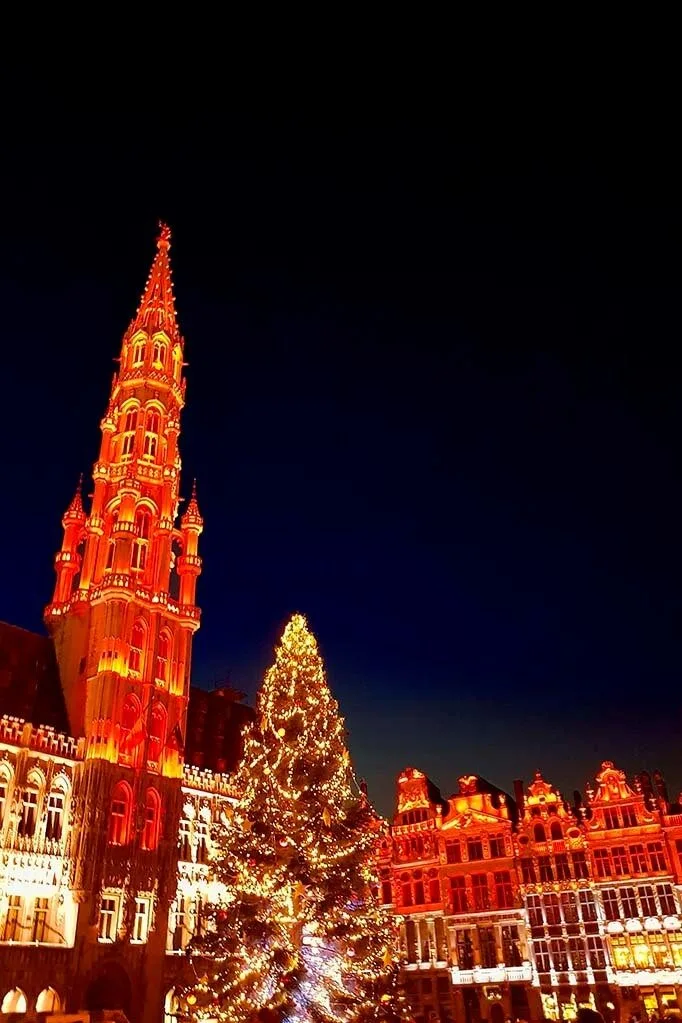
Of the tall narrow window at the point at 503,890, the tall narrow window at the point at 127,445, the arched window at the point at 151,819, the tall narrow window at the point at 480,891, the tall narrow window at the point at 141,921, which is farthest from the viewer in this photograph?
the tall narrow window at the point at 480,891

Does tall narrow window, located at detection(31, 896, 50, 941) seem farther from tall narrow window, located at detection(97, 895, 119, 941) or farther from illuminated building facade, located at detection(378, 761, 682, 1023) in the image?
illuminated building facade, located at detection(378, 761, 682, 1023)

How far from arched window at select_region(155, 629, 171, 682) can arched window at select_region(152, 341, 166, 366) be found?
1721 centimetres

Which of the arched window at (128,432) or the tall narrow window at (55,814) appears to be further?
the arched window at (128,432)

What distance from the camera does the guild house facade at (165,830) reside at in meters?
36.3

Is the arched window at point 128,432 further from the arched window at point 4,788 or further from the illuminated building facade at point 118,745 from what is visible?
the arched window at point 4,788

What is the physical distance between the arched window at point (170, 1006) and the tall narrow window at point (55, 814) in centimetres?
860

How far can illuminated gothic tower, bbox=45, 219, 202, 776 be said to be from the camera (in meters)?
41.3

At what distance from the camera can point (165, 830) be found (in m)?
40.5

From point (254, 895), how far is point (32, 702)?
20460 millimetres

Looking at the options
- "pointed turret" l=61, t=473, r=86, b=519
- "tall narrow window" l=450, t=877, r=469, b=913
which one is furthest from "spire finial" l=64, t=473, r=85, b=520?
"tall narrow window" l=450, t=877, r=469, b=913

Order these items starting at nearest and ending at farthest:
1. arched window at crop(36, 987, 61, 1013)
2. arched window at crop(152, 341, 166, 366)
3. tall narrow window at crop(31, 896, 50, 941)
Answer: arched window at crop(36, 987, 61, 1013) → tall narrow window at crop(31, 896, 50, 941) → arched window at crop(152, 341, 166, 366)

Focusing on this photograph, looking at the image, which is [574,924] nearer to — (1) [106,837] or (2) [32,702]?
(1) [106,837]

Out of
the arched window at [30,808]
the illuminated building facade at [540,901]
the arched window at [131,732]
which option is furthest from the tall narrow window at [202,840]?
the illuminated building facade at [540,901]

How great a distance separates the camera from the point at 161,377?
5181cm
